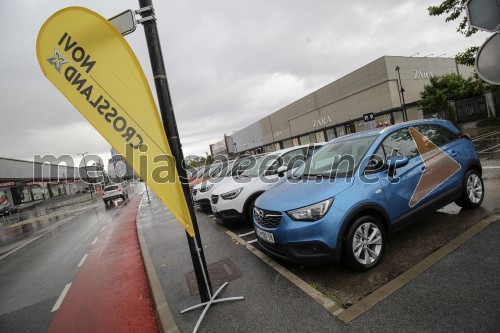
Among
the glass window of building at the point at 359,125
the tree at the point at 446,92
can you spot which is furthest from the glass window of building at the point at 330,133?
the tree at the point at 446,92

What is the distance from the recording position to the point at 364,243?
11.4ft

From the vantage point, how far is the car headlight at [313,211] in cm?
331

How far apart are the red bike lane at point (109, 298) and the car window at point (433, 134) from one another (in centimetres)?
492

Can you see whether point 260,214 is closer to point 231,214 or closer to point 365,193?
point 365,193

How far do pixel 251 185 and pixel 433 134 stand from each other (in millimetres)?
3686

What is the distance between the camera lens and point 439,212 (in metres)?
5.11

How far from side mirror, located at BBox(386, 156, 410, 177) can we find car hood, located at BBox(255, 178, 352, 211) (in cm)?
62

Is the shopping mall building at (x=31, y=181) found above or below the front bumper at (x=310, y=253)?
above

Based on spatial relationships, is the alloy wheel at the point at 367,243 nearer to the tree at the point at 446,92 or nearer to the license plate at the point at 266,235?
the license plate at the point at 266,235

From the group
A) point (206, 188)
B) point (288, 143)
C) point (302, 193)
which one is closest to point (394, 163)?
point (302, 193)

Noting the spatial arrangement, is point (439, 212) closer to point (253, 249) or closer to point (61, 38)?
point (253, 249)

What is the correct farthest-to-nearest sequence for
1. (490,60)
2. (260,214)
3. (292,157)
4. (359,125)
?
1. (359,125)
2. (292,157)
3. (260,214)
4. (490,60)

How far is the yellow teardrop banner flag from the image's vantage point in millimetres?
2979

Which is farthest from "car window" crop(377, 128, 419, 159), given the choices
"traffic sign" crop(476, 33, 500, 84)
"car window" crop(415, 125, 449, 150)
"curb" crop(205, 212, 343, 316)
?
"curb" crop(205, 212, 343, 316)
